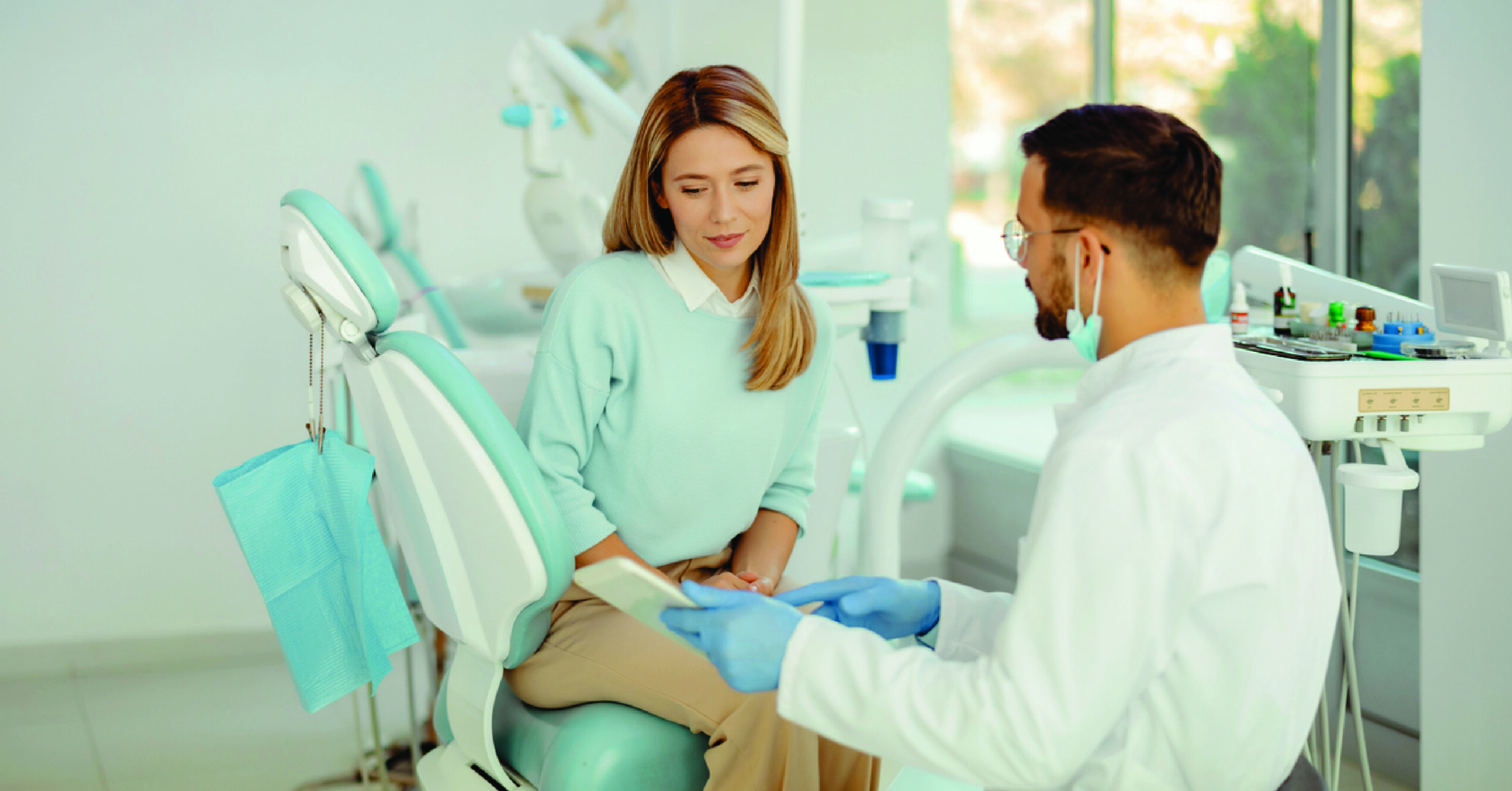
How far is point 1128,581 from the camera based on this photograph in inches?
33.3

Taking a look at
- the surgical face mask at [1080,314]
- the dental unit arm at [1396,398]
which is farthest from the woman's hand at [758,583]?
the dental unit arm at [1396,398]

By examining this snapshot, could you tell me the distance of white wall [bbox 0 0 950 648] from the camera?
2.76 meters

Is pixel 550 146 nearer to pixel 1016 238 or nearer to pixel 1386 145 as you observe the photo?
pixel 1016 238

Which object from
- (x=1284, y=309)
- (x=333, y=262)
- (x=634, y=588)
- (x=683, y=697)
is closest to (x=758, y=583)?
(x=683, y=697)

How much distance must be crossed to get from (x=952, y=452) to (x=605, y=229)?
7.68 feet

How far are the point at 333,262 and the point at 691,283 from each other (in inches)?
17.1

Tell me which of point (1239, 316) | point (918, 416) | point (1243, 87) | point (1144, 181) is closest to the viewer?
point (1144, 181)

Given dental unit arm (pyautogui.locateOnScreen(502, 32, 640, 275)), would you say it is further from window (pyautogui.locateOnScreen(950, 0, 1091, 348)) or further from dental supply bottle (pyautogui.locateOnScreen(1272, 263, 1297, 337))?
window (pyautogui.locateOnScreen(950, 0, 1091, 348))

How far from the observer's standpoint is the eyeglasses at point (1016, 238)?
1047 mm

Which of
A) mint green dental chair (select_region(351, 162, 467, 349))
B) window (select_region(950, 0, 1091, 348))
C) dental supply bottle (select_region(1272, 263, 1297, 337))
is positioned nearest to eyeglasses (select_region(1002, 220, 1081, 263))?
dental supply bottle (select_region(1272, 263, 1297, 337))

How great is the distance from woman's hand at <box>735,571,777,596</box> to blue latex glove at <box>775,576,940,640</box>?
19 cm

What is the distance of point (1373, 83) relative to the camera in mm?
2527

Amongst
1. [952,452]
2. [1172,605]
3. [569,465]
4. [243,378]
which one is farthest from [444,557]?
[952,452]

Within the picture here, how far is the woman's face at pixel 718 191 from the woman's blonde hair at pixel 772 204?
15 mm
